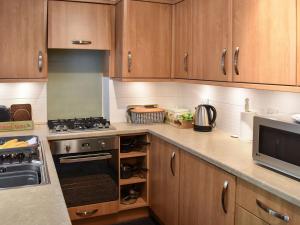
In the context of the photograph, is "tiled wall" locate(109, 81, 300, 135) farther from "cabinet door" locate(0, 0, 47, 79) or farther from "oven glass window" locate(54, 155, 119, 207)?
"cabinet door" locate(0, 0, 47, 79)

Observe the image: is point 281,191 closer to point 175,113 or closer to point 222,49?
point 222,49

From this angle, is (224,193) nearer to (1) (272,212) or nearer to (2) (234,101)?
(1) (272,212)

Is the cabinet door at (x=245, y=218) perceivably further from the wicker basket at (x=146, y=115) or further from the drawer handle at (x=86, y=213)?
the wicker basket at (x=146, y=115)

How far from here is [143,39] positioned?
10.1 feet

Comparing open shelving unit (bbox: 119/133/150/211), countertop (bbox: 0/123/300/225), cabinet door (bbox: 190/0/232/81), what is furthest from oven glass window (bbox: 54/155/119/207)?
cabinet door (bbox: 190/0/232/81)

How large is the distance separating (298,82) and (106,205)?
1927 mm

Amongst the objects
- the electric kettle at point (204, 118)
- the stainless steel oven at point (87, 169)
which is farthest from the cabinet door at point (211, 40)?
the stainless steel oven at point (87, 169)

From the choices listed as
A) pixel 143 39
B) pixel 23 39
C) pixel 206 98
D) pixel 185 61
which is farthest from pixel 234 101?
pixel 23 39

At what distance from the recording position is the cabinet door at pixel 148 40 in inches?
119

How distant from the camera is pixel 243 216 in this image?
1810 millimetres

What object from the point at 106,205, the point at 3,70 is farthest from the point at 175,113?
the point at 3,70

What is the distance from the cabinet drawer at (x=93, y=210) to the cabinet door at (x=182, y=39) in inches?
51.2

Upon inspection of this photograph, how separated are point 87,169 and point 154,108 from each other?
3.03 ft

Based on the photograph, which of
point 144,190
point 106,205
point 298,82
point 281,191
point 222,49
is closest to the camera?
point 281,191
